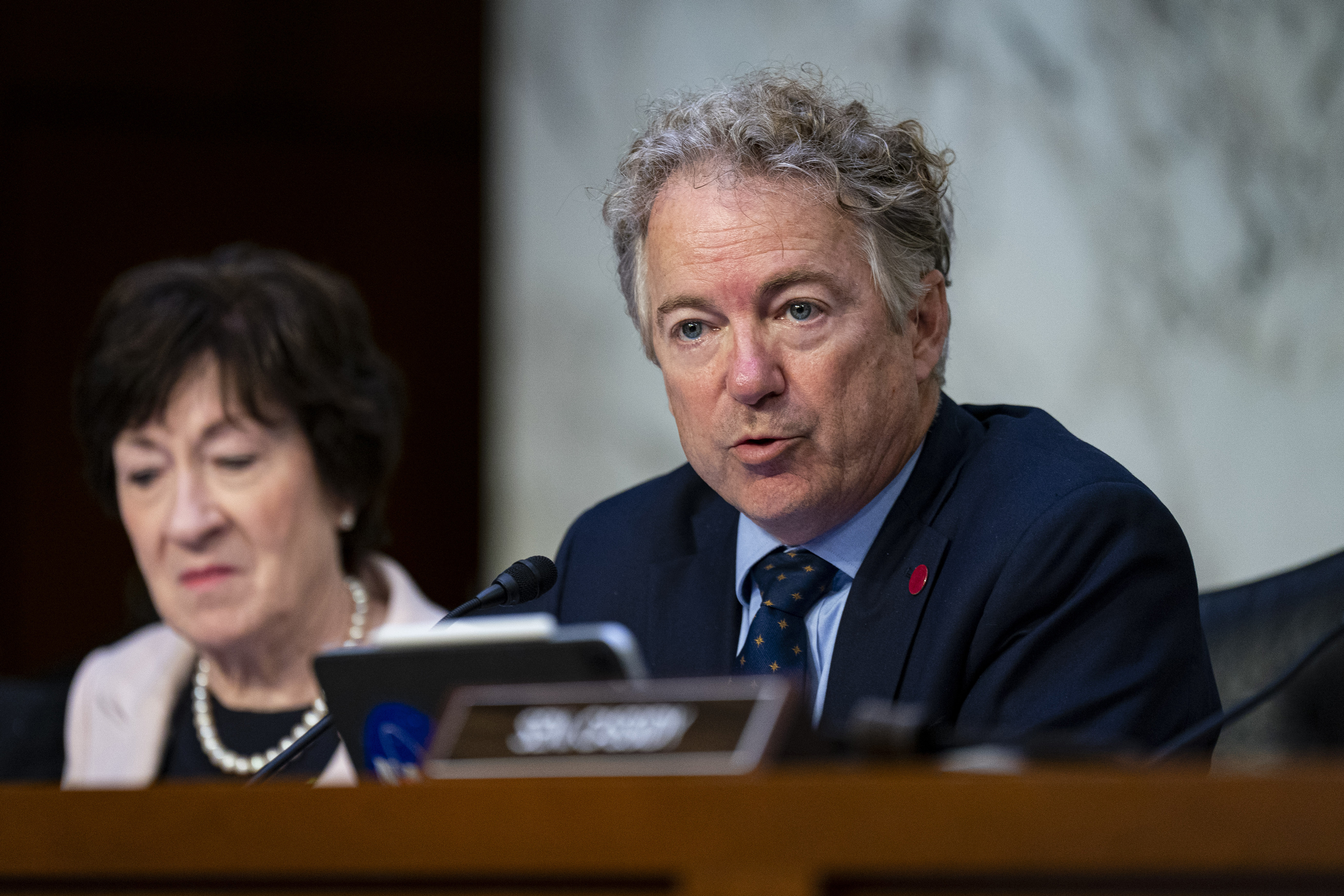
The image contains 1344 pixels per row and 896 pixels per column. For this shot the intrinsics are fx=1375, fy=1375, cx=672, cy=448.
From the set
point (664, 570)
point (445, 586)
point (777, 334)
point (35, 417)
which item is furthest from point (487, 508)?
point (777, 334)

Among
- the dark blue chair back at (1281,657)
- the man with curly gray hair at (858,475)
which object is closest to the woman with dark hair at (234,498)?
the man with curly gray hair at (858,475)

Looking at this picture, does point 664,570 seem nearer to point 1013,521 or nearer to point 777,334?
point 777,334

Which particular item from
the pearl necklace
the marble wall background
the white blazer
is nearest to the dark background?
the marble wall background

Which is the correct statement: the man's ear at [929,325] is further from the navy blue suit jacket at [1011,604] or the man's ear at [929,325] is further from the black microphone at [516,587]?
the black microphone at [516,587]

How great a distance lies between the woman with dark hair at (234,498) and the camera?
2.31 metres

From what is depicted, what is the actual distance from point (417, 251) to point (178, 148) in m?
0.74

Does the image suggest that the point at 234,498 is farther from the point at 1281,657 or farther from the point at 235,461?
the point at 1281,657

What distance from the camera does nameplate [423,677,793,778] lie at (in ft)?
2.48

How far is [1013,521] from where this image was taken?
61.7 inches

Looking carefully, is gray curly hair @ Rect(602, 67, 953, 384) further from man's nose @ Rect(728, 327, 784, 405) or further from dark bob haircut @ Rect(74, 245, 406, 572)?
dark bob haircut @ Rect(74, 245, 406, 572)

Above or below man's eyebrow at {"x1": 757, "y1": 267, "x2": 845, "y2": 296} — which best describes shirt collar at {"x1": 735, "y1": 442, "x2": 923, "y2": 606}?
below

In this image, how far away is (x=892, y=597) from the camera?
162cm

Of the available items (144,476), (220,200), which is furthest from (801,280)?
(220,200)

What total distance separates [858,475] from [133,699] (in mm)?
1500
